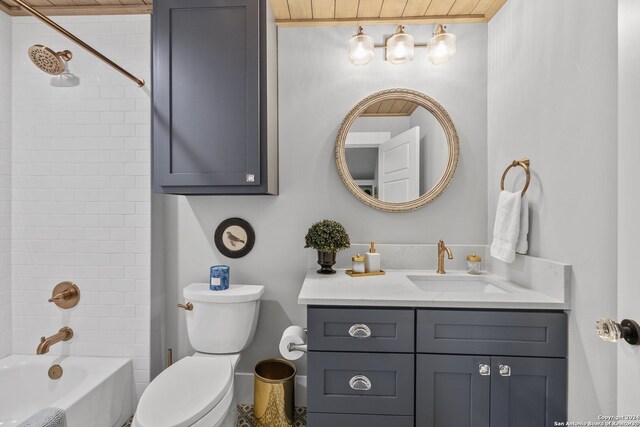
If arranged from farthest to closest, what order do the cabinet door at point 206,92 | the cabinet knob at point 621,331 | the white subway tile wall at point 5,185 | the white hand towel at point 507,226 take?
1. the white subway tile wall at point 5,185
2. the cabinet door at point 206,92
3. the white hand towel at point 507,226
4. the cabinet knob at point 621,331

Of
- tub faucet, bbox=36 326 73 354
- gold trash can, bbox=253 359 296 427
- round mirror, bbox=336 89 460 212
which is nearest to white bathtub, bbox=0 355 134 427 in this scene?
tub faucet, bbox=36 326 73 354

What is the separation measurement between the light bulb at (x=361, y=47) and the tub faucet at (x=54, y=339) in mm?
2317

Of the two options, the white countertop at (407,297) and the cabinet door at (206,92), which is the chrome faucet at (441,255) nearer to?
the white countertop at (407,297)

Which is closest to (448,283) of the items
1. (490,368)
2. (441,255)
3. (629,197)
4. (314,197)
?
(441,255)

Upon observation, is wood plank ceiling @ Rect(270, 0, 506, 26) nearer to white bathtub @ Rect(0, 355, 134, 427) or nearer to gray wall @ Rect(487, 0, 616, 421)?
gray wall @ Rect(487, 0, 616, 421)

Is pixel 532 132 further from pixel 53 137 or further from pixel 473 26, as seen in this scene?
pixel 53 137

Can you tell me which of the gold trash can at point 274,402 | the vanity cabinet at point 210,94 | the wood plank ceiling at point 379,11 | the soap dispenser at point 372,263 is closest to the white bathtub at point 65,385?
the gold trash can at point 274,402

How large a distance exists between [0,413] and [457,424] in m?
2.31

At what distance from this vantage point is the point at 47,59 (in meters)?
1.54

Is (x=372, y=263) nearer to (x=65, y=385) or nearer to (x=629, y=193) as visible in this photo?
(x=629, y=193)

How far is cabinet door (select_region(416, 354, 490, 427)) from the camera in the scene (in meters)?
1.25

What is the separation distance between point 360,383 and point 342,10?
1.96 meters

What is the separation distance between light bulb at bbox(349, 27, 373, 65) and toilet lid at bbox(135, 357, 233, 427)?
1818 millimetres

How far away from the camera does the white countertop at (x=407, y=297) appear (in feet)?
4.14
